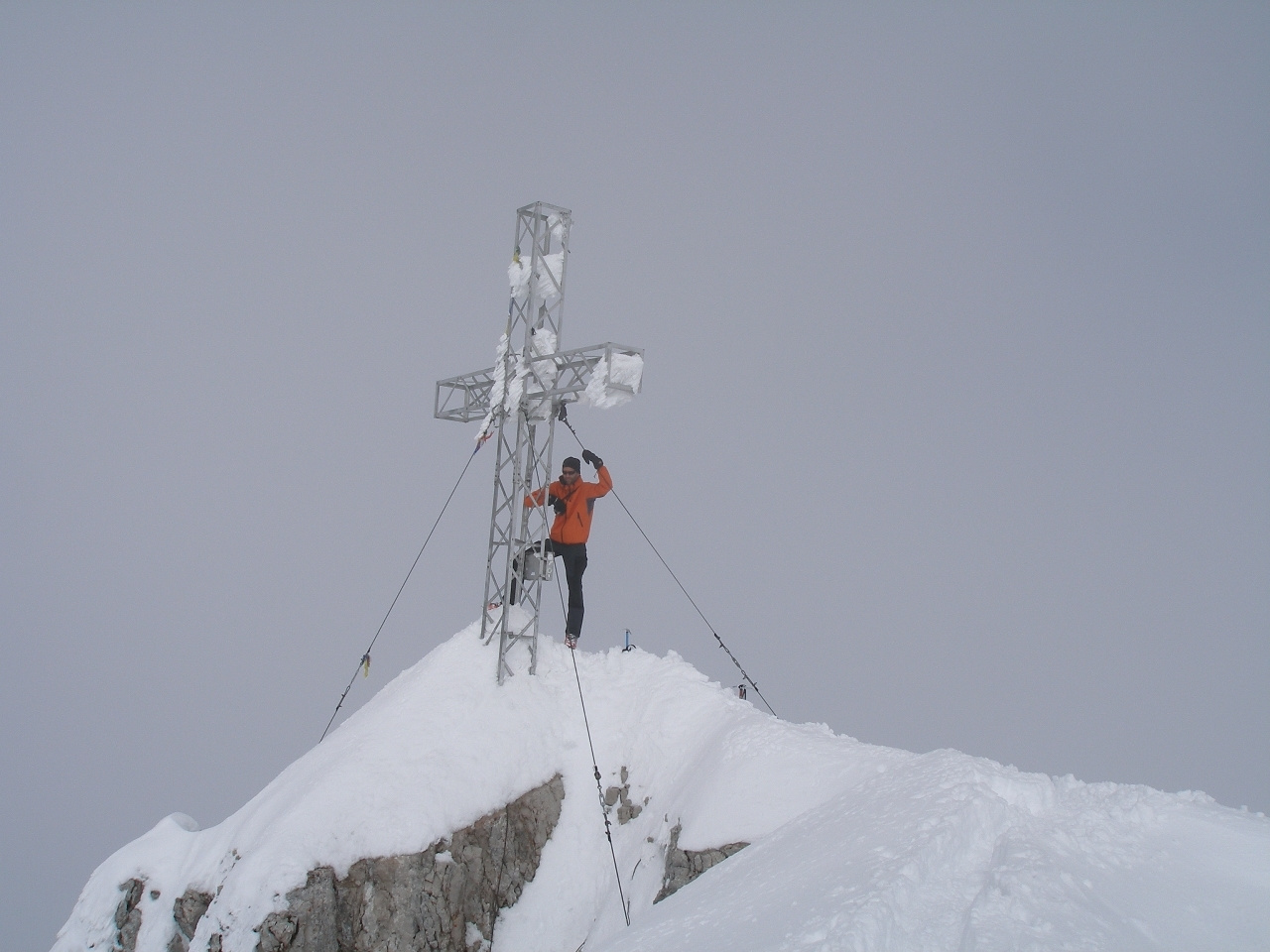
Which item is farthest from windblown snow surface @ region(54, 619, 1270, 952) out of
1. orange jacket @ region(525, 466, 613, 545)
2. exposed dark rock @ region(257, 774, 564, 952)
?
orange jacket @ region(525, 466, 613, 545)

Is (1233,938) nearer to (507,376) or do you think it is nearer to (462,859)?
(462,859)

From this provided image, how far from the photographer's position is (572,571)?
1489 centimetres

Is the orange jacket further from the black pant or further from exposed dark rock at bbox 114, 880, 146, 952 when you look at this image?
exposed dark rock at bbox 114, 880, 146, 952

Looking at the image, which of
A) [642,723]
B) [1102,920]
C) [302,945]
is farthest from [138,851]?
[1102,920]

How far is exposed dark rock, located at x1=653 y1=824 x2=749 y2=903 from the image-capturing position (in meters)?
10.2

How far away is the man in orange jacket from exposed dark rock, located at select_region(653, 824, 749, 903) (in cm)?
481

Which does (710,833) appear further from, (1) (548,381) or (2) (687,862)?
(1) (548,381)

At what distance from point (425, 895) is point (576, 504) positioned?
6.02 metres

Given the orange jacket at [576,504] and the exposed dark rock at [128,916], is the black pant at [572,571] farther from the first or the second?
the exposed dark rock at [128,916]

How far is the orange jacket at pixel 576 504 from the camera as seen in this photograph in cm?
1448

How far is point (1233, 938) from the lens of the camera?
17.6 feet

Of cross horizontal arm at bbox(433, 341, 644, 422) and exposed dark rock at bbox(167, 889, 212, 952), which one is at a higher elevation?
cross horizontal arm at bbox(433, 341, 644, 422)

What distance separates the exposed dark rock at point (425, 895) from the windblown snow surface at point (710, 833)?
19 cm

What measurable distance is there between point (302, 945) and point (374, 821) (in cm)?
153
